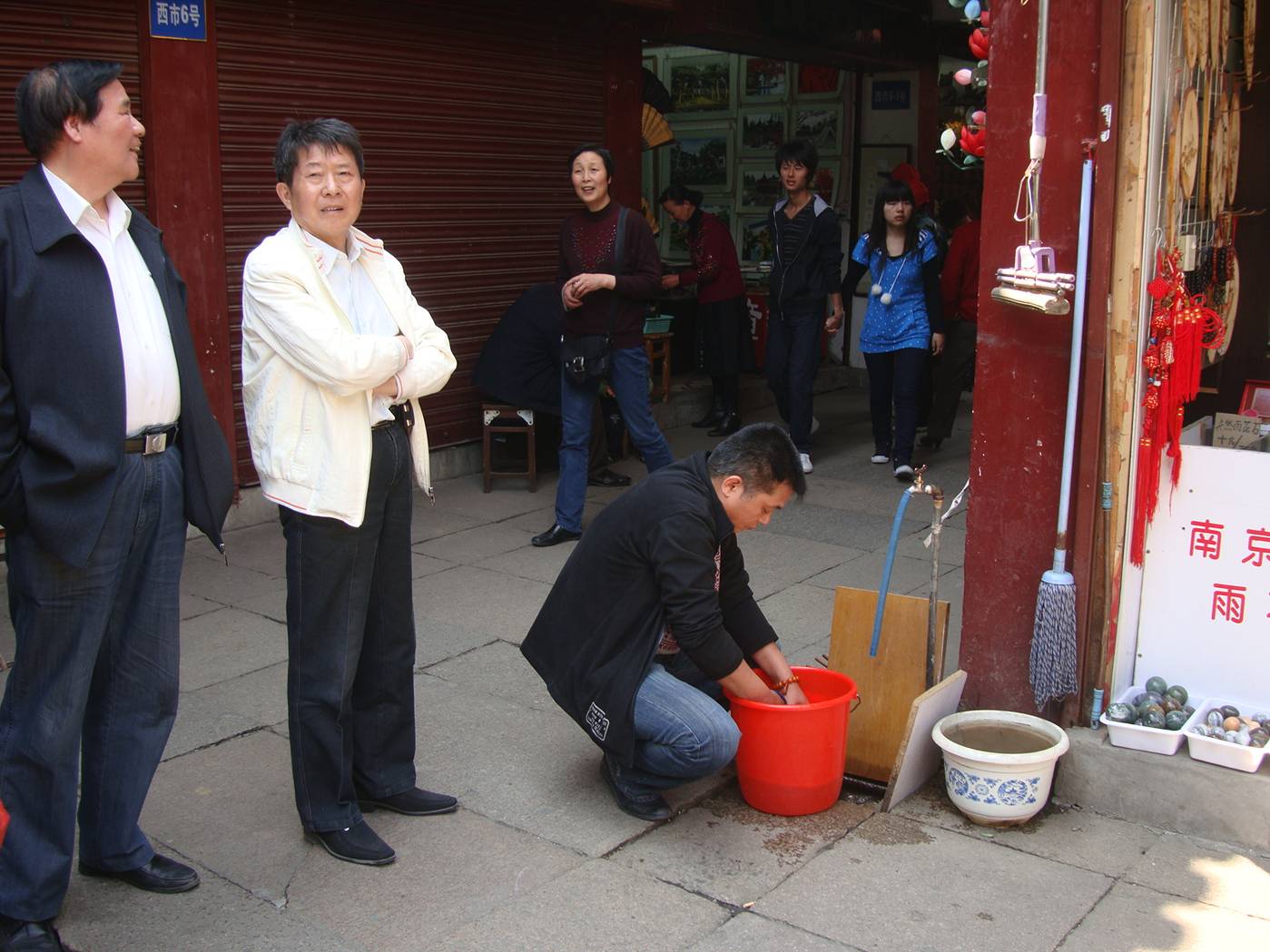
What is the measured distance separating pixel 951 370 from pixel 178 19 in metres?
5.03

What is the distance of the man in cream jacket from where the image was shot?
3.19 m

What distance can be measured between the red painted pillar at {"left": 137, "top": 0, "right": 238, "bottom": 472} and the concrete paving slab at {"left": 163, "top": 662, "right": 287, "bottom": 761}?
6.63 ft

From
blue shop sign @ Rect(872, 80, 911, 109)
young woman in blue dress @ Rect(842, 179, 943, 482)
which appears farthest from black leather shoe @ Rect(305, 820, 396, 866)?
blue shop sign @ Rect(872, 80, 911, 109)

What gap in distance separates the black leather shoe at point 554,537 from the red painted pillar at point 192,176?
5.34ft

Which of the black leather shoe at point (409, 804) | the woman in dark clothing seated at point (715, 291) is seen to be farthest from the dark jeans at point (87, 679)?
the woman in dark clothing seated at point (715, 291)

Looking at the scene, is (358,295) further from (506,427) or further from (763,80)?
(763,80)

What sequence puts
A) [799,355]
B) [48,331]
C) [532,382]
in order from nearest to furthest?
[48,331], [532,382], [799,355]

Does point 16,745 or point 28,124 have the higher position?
point 28,124

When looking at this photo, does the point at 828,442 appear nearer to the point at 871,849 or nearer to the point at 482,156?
the point at 482,156

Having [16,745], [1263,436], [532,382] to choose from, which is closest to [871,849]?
[1263,436]

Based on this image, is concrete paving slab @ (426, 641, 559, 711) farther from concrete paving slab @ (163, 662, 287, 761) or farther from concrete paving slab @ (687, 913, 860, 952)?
concrete paving slab @ (687, 913, 860, 952)

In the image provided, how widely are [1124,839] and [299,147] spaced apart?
287 centimetres

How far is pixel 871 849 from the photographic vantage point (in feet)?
11.7

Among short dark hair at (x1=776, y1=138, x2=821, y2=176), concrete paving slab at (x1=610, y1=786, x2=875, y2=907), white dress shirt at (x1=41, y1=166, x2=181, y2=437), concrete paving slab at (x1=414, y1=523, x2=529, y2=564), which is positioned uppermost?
short dark hair at (x1=776, y1=138, x2=821, y2=176)
